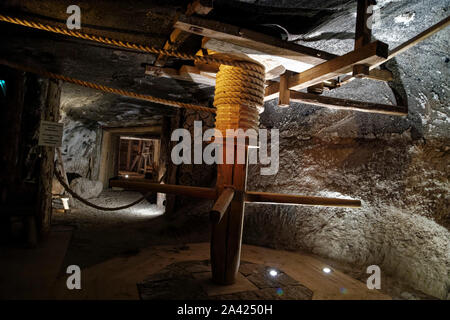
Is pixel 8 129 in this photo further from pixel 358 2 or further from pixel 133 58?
pixel 358 2

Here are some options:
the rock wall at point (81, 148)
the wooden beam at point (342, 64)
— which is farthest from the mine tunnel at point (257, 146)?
the rock wall at point (81, 148)

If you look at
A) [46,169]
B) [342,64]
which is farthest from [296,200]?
[46,169]

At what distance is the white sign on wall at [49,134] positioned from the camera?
3623 mm

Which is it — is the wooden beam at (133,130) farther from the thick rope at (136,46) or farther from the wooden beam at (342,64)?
the wooden beam at (342,64)

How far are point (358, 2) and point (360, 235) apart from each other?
267cm

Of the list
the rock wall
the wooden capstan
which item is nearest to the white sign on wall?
the wooden capstan

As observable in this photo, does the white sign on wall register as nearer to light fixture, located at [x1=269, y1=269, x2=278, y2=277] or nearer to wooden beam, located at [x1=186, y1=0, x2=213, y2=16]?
wooden beam, located at [x1=186, y1=0, x2=213, y2=16]

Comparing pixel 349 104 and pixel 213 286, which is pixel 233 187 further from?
pixel 349 104

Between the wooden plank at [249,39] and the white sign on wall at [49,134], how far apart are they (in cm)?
291

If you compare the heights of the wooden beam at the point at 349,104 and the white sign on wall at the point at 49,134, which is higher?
the wooden beam at the point at 349,104

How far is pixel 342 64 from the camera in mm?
2119

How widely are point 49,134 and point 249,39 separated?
3.23m

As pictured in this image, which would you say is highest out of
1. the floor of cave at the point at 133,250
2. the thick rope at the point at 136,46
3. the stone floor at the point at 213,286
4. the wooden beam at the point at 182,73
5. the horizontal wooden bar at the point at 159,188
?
the wooden beam at the point at 182,73

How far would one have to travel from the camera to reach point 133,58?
10.0 ft
